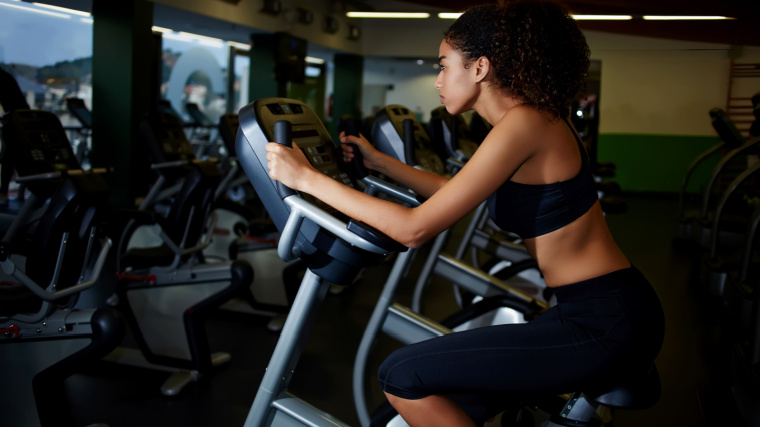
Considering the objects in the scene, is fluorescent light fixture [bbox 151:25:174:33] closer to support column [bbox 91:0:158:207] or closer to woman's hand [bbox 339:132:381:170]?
support column [bbox 91:0:158:207]

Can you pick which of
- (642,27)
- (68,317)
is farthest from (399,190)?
(642,27)

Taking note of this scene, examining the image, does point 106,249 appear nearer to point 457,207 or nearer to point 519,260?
point 457,207

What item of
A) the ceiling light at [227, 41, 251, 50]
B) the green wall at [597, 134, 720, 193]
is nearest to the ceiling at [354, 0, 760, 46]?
the green wall at [597, 134, 720, 193]

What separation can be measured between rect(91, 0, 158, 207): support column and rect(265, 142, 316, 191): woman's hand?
5257mm

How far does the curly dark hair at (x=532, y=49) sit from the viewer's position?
1.33 metres

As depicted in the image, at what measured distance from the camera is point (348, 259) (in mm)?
1408

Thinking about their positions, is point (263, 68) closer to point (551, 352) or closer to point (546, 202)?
point (546, 202)

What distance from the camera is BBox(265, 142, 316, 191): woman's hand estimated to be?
1332 millimetres

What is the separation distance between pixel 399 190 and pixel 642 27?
4.65 metres

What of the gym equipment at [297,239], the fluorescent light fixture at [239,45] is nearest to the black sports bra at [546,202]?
the gym equipment at [297,239]

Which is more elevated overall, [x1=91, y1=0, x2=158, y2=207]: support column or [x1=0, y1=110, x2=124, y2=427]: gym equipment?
[x1=91, y1=0, x2=158, y2=207]: support column

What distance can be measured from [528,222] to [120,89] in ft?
18.7

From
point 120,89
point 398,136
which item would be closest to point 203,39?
point 120,89

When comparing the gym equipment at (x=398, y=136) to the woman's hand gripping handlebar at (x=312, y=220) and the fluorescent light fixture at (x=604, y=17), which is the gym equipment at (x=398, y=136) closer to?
the woman's hand gripping handlebar at (x=312, y=220)
